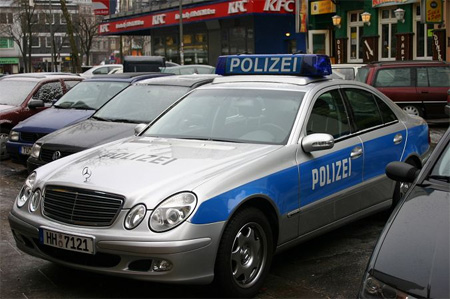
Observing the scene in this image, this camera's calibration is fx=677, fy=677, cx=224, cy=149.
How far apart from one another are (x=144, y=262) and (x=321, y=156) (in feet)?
6.19

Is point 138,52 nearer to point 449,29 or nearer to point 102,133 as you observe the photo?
point 449,29

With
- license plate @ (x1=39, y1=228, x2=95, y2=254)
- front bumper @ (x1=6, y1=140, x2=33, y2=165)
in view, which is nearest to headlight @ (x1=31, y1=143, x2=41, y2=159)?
front bumper @ (x1=6, y1=140, x2=33, y2=165)

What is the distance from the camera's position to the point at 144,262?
173 inches

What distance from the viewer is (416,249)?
10.8 feet

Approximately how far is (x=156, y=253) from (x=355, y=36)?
1122 inches

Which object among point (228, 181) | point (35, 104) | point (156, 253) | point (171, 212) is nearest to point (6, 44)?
point (35, 104)

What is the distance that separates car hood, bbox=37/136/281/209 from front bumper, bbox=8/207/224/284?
257 mm

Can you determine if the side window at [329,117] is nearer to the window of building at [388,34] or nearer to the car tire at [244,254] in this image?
the car tire at [244,254]

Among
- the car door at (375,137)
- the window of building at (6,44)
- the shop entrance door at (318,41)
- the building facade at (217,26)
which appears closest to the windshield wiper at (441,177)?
the car door at (375,137)

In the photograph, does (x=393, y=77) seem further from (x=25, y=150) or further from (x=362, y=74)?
(x=25, y=150)

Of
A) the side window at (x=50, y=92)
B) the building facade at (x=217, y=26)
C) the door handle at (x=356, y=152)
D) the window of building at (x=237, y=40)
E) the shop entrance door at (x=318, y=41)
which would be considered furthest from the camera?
the window of building at (x=237, y=40)

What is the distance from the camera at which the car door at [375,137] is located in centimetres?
623

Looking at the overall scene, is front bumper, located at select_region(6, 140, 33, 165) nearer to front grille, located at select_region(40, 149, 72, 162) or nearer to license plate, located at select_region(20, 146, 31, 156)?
license plate, located at select_region(20, 146, 31, 156)

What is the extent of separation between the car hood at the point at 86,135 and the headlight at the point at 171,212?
3.90 metres
